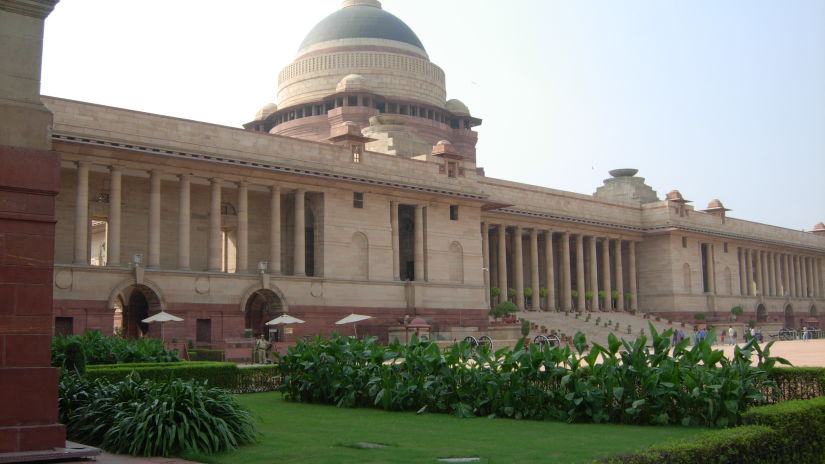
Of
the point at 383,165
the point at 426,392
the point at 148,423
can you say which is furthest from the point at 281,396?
the point at 383,165

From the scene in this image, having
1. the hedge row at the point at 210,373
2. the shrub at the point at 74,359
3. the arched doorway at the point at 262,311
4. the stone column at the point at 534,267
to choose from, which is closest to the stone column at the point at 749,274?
the stone column at the point at 534,267

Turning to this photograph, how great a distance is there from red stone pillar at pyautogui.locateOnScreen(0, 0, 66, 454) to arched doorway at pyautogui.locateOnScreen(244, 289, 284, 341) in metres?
33.1

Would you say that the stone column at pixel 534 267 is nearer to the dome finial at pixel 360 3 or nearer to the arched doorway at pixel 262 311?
the arched doorway at pixel 262 311

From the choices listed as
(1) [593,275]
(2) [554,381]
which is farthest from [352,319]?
(1) [593,275]

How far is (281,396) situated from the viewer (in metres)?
22.6

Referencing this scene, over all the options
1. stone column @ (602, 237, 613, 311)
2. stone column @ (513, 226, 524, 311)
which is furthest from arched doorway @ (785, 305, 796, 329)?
stone column @ (513, 226, 524, 311)

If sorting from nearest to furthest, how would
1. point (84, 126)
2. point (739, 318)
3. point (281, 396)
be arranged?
point (281, 396), point (84, 126), point (739, 318)

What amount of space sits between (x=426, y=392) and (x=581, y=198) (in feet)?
188

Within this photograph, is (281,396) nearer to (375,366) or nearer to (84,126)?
(375,366)

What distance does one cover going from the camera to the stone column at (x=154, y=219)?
141ft

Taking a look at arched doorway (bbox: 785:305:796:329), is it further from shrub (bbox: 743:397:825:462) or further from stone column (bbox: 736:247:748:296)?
shrub (bbox: 743:397:825:462)

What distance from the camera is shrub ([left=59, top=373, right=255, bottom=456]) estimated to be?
13.1m

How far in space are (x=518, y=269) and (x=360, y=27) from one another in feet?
83.5

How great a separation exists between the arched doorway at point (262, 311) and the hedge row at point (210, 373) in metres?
21.2
